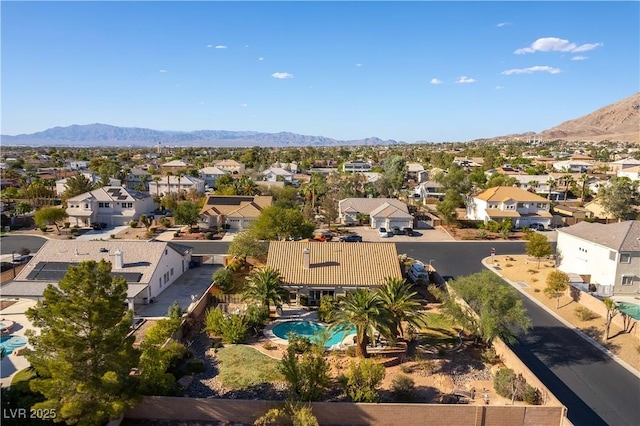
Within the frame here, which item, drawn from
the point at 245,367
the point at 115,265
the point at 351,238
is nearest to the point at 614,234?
the point at 351,238

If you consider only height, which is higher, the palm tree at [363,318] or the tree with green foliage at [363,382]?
Result: the palm tree at [363,318]

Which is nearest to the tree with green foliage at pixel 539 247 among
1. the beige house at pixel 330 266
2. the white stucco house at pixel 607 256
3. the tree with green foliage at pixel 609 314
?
the white stucco house at pixel 607 256

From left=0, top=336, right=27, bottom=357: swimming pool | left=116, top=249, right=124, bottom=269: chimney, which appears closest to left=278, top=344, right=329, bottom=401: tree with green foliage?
left=0, top=336, right=27, bottom=357: swimming pool

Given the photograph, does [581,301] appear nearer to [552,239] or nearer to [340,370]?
[340,370]

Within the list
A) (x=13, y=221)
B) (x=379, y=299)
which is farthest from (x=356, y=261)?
(x=13, y=221)

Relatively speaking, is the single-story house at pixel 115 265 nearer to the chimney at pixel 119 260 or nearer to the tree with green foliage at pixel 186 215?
the chimney at pixel 119 260

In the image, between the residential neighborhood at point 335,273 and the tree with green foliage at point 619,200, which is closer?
the residential neighborhood at point 335,273

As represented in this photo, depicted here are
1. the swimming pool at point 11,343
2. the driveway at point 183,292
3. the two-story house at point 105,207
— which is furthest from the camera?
the two-story house at point 105,207
